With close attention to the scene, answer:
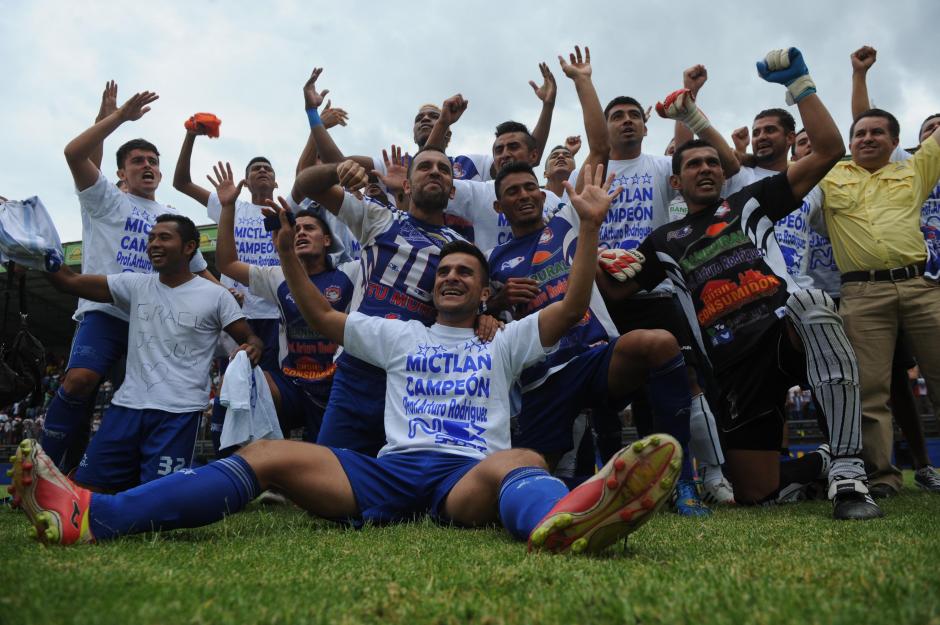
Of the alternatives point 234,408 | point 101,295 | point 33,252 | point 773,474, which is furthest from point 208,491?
point 773,474

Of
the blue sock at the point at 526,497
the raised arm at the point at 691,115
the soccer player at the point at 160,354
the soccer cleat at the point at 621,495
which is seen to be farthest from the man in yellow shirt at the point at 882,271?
the soccer player at the point at 160,354

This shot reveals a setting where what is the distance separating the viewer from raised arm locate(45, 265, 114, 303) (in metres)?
4.43

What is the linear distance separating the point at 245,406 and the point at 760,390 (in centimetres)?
316

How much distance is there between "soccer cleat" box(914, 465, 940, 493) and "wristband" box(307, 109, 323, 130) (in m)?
5.15

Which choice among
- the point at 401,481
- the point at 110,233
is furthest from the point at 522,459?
the point at 110,233

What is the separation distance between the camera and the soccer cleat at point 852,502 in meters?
3.10

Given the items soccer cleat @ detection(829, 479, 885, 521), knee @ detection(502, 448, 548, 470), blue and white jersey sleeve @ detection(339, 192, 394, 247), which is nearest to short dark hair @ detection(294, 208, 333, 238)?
blue and white jersey sleeve @ detection(339, 192, 394, 247)

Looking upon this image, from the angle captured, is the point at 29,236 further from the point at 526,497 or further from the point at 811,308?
the point at 811,308

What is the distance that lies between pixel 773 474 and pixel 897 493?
3.23 ft

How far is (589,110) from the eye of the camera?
4.72 m

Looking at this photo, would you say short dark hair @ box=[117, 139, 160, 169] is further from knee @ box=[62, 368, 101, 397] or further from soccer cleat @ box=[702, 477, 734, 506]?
soccer cleat @ box=[702, 477, 734, 506]

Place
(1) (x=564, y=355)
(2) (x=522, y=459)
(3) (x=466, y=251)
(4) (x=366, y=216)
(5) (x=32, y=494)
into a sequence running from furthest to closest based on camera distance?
1. (4) (x=366, y=216)
2. (1) (x=564, y=355)
3. (3) (x=466, y=251)
4. (2) (x=522, y=459)
5. (5) (x=32, y=494)

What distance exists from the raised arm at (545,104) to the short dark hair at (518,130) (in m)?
0.38

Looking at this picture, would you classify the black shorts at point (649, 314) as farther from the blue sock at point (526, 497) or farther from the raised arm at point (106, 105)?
the raised arm at point (106, 105)
